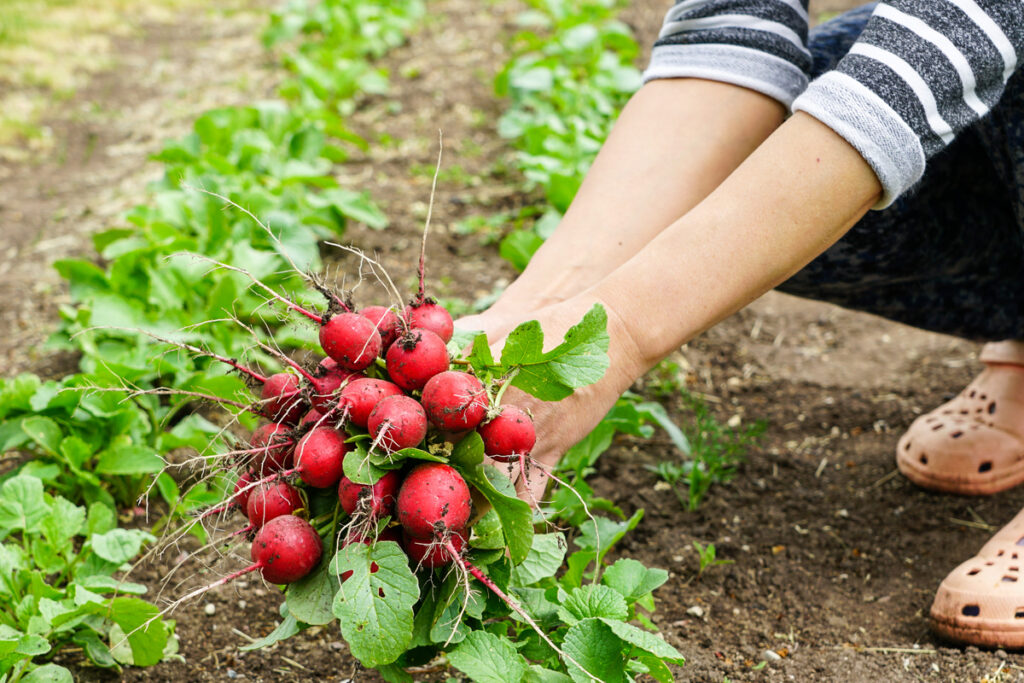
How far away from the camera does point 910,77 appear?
4.60ft

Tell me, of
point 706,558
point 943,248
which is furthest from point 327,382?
point 943,248

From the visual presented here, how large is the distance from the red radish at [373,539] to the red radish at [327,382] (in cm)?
20

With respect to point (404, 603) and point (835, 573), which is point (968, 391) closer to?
point (835, 573)

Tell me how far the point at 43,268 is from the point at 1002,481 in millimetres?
3044

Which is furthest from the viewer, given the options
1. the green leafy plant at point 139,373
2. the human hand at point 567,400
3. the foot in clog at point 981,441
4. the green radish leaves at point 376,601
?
the foot in clog at point 981,441

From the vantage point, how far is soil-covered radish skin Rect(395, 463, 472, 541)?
127 centimetres

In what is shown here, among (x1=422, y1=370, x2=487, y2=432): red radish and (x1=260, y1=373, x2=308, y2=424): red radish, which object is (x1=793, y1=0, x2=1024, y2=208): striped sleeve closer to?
(x1=422, y1=370, x2=487, y2=432): red radish

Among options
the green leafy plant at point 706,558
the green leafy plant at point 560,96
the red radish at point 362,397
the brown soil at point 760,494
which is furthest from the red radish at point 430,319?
the green leafy plant at point 560,96

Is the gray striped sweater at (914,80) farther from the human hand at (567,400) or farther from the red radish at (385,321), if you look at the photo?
the red radish at (385,321)

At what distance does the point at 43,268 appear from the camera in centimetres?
320

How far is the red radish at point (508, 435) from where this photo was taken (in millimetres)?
1334

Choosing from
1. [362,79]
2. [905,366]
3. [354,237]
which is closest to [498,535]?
[905,366]

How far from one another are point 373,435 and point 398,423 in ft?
0.15

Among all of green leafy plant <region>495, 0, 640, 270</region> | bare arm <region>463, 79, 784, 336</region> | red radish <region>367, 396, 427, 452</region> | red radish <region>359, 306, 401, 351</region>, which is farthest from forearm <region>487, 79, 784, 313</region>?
green leafy plant <region>495, 0, 640, 270</region>
